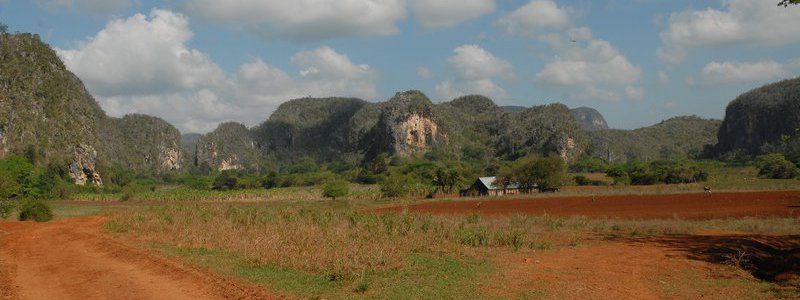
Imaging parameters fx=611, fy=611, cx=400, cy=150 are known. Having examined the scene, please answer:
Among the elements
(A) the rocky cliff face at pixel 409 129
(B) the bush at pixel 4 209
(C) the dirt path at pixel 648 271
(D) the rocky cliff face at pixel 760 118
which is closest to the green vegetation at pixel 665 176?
(D) the rocky cliff face at pixel 760 118

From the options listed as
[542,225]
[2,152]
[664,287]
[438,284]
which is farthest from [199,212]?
[2,152]

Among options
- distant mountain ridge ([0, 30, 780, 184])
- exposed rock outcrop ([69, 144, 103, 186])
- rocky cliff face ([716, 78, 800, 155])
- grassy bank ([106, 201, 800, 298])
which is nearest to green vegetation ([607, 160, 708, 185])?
distant mountain ridge ([0, 30, 780, 184])

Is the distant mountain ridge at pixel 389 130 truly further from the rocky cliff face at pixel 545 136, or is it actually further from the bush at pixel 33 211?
the bush at pixel 33 211

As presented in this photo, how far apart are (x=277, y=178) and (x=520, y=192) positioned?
5783 cm

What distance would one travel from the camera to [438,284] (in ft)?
38.8

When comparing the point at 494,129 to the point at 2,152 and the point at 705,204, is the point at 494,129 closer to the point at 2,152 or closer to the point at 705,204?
the point at 2,152

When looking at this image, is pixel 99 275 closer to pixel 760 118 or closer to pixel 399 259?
pixel 399 259

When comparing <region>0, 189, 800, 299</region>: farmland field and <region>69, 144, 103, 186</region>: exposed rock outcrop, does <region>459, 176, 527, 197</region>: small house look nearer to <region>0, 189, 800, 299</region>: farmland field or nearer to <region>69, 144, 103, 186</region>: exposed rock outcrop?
<region>0, 189, 800, 299</region>: farmland field

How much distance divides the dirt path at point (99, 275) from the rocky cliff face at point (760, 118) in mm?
149270

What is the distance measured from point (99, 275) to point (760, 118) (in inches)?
6942

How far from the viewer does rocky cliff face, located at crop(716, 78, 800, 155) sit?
14550 centimetres

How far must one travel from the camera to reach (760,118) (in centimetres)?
15800

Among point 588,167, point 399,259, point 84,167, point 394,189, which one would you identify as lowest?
point 399,259

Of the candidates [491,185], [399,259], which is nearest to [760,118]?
[491,185]
